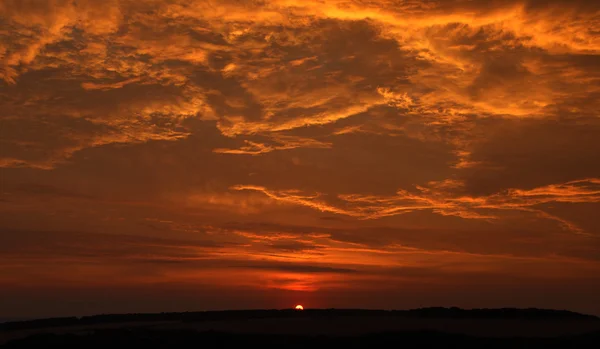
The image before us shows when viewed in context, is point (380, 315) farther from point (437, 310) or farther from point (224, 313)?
point (224, 313)

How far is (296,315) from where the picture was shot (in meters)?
39.8

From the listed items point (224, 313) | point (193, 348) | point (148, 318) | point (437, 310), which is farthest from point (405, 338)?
point (148, 318)

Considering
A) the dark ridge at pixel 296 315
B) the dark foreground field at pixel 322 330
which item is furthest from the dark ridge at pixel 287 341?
the dark ridge at pixel 296 315

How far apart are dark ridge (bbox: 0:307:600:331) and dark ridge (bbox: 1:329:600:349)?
9.25 meters

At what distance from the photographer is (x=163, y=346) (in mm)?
28297

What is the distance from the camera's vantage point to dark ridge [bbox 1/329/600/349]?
88.4 feet

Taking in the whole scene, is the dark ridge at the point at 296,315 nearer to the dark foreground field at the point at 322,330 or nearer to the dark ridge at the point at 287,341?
the dark foreground field at the point at 322,330

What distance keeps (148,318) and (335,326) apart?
1317 cm

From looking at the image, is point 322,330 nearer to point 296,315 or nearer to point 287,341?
point 287,341

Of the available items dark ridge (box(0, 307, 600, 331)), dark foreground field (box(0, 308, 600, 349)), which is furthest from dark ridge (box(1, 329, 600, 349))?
dark ridge (box(0, 307, 600, 331))

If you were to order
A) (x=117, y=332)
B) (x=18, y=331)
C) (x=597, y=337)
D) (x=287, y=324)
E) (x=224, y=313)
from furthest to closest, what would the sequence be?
1. (x=224, y=313)
2. (x=18, y=331)
3. (x=287, y=324)
4. (x=117, y=332)
5. (x=597, y=337)

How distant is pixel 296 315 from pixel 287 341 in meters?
11.6

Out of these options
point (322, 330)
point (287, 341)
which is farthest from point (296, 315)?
point (287, 341)

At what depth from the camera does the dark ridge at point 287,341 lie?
2694 cm
